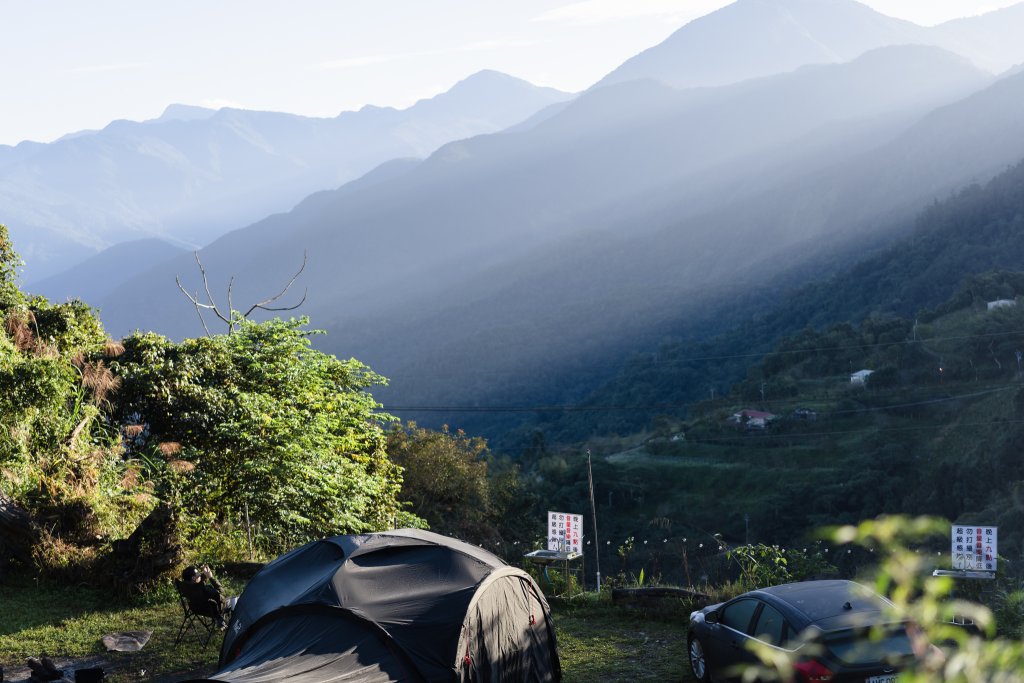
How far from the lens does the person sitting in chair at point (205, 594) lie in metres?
11.6

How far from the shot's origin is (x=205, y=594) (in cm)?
1168

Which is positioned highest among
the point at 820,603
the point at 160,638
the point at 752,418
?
the point at 820,603

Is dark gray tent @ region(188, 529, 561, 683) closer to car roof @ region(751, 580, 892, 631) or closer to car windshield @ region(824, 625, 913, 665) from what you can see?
car roof @ region(751, 580, 892, 631)

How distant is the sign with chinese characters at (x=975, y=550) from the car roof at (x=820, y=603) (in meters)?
3.69

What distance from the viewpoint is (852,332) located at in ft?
286

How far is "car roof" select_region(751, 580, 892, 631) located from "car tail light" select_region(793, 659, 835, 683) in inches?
11.9

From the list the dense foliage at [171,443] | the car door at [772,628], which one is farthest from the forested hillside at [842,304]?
the car door at [772,628]

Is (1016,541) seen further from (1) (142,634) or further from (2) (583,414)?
(2) (583,414)

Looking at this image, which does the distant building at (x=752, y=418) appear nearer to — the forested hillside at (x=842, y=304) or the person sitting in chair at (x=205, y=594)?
the forested hillside at (x=842, y=304)

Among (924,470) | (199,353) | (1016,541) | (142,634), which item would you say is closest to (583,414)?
(924,470)

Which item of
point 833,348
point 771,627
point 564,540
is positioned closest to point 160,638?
point 564,540

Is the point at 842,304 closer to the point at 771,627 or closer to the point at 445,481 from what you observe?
the point at 445,481

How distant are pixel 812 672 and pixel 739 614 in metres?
1.59

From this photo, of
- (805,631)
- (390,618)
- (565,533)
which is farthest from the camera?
(565,533)
